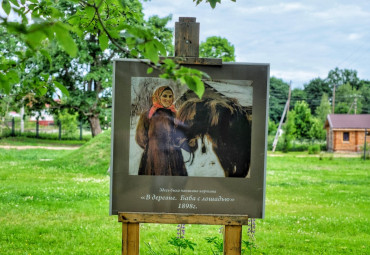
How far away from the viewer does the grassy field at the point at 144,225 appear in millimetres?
7262

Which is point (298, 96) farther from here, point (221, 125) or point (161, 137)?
point (161, 137)

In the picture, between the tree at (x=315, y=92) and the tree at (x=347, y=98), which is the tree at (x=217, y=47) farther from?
the tree at (x=315, y=92)

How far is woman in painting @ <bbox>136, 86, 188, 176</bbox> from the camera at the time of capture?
15.1ft

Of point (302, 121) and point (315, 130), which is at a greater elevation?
point (302, 121)

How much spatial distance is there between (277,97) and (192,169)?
8285cm

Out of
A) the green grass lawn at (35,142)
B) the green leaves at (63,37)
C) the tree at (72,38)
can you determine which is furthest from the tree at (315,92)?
the green leaves at (63,37)

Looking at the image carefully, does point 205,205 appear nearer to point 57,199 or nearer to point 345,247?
point 345,247

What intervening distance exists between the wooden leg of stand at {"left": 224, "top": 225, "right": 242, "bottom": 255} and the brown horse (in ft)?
1.89

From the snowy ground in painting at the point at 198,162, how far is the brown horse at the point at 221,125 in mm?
50

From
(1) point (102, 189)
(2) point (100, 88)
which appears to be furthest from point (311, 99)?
(1) point (102, 189)

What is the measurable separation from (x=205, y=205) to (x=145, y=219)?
640 mm

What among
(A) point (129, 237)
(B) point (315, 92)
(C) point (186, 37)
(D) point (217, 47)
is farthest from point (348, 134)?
(A) point (129, 237)

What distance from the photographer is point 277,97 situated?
85.2 m

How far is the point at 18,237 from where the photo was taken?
24.6ft
